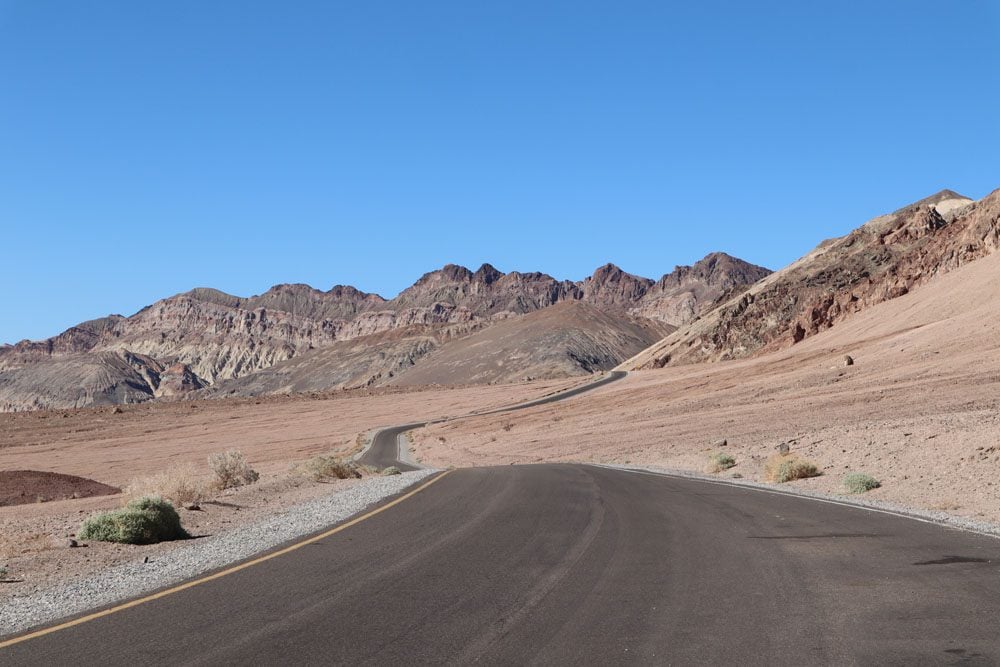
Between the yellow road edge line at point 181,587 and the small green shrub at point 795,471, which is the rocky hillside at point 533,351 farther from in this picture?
the yellow road edge line at point 181,587

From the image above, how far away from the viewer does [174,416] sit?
3553 inches

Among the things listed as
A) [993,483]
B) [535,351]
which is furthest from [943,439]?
[535,351]

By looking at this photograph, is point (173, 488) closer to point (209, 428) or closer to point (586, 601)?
point (586, 601)

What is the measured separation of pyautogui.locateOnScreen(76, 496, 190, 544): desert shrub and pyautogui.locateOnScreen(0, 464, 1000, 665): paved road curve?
2.68 m

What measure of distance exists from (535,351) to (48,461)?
11851cm

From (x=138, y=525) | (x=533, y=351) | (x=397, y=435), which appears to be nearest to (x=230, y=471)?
(x=138, y=525)

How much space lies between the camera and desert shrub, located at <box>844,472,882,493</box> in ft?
60.3

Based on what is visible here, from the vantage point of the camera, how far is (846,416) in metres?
34.9

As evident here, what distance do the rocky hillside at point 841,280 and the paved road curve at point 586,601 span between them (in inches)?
2934

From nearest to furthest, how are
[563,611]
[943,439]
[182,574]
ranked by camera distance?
1. [563,611]
2. [182,574]
3. [943,439]

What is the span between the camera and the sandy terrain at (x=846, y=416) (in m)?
20.1

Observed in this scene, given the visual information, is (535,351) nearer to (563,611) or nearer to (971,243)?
(971,243)

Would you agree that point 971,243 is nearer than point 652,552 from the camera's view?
No

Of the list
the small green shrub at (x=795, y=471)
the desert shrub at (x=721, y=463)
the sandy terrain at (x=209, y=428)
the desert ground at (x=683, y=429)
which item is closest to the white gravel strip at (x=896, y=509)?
the desert ground at (x=683, y=429)
